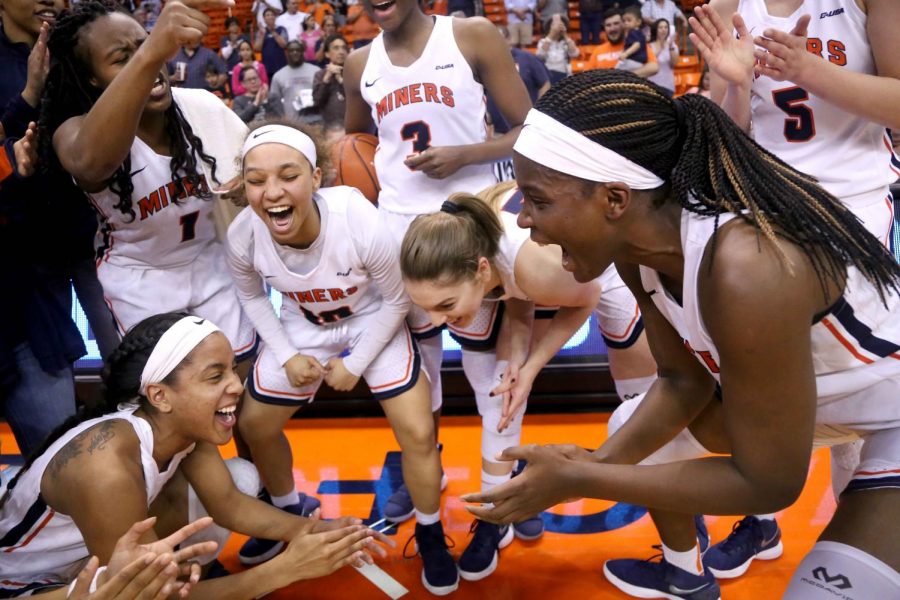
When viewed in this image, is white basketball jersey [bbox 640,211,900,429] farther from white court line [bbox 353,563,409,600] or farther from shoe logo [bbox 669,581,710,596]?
white court line [bbox 353,563,409,600]

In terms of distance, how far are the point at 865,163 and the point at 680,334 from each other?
2.97ft

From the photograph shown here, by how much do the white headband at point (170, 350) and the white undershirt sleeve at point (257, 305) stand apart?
1.66 ft

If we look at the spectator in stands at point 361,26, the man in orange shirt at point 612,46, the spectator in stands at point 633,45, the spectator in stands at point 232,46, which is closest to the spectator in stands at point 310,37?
the spectator in stands at point 361,26

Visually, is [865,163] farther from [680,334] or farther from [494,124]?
[494,124]

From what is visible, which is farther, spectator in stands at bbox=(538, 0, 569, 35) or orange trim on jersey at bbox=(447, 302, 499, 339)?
spectator in stands at bbox=(538, 0, 569, 35)

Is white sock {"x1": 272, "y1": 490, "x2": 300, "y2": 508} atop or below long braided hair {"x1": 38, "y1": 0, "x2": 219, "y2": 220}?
below

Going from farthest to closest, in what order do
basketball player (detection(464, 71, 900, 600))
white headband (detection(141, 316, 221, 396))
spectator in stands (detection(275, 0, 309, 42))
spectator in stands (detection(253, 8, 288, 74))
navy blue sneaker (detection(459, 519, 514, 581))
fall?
spectator in stands (detection(275, 0, 309, 42)) → spectator in stands (detection(253, 8, 288, 74)) → navy blue sneaker (detection(459, 519, 514, 581)) → white headband (detection(141, 316, 221, 396)) → basketball player (detection(464, 71, 900, 600))

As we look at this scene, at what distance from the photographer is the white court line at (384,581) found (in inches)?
120

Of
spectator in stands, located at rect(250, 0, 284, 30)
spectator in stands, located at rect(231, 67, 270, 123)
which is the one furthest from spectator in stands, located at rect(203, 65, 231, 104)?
spectator in stands, located at rect(250, 0, 284, 30)

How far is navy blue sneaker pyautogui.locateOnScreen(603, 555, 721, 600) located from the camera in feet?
9.26

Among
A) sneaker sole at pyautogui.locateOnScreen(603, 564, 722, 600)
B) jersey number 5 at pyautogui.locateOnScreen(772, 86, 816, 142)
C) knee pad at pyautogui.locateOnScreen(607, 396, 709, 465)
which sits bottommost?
sneaker sole at pyautogui.locateOnScreen(603, 564, 722, 600)

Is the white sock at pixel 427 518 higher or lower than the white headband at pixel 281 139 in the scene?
lower

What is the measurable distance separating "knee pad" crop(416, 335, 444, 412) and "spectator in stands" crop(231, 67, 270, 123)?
6370mm

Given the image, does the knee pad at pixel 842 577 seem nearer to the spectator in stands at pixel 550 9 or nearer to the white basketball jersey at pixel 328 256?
the white basketball jersey at pixel 328 256
